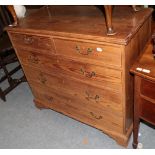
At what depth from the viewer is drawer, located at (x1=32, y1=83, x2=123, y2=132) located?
160 cm

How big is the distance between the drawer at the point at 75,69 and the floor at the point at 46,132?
609 millimetres

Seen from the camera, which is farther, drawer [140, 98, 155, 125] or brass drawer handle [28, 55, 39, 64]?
brass drawer handle [28, 55, 39, 64]

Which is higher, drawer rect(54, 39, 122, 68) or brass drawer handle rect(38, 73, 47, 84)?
drawer rect(54, 39, 122, 68)

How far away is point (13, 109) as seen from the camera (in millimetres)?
2283

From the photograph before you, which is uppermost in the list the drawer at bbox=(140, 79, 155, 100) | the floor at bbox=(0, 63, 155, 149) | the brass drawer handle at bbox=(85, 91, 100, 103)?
A: the drawer at bbox=(140, 79, 155, 100)

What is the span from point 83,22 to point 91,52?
0.77 ft

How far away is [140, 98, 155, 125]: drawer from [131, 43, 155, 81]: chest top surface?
230 millimetres

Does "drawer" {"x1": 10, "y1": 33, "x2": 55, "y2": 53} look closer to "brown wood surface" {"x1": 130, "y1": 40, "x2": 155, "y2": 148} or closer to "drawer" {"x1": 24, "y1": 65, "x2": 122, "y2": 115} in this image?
"drawer" {"x1": 24, "y1": 65, "x2": 122, "y2": 115}

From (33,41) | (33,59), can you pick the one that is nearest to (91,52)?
(33,41)

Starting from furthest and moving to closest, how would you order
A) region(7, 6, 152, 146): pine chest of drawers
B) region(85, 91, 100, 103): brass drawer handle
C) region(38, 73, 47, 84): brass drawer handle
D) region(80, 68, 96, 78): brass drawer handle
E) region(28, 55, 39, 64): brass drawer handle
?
region(38, 73, 47, 84): brass drawer handle, region(28, 55, 39, 64): brass drawer handle, region(85, 91, 100, 103): brass drawer handle, region(80, 68, 96, 78): brass drawer handle, region(7, 6, 152, 146): pine chest of drawers

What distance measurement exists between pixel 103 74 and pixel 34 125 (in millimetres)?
1043

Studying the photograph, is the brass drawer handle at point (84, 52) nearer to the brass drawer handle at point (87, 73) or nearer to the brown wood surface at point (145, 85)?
the brass drawer handle at point (87, 73)

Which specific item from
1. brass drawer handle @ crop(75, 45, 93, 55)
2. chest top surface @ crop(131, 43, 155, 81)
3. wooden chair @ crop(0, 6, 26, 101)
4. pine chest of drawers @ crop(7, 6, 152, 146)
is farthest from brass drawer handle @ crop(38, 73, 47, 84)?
chest top surface @ crop(131, 43, 155, 81)
